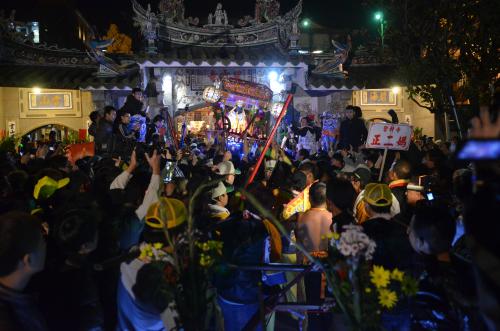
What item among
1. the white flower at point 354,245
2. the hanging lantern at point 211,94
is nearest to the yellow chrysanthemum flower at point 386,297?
the white flower at point 354,245

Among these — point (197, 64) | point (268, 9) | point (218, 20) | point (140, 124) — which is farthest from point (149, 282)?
point (218, 20)

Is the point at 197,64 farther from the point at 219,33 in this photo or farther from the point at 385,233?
the point at 385,233

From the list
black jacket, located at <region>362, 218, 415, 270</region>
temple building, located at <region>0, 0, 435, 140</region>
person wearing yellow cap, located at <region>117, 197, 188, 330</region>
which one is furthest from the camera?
temple building, located at <region>0, 0, 435, 140</region>

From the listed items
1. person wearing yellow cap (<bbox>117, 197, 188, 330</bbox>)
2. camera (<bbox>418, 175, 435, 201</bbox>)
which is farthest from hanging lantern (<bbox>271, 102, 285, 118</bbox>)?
person wearing yellow cap (<bbox>117, 197, 188, 330</bbox>)

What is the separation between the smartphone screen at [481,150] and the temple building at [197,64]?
14.9 meters

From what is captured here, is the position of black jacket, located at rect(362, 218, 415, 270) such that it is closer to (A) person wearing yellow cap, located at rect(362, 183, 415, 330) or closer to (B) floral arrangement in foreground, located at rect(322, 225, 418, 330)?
(A) person wearing yellow cap, located at rect(362, 183, 415, 330)

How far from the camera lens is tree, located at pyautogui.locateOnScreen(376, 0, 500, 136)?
10586mm

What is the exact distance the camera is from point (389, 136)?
8.56 m

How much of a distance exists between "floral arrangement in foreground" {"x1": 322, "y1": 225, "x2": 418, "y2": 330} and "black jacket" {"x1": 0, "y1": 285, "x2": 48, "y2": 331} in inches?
65.8

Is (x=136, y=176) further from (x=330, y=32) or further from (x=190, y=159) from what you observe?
(x=330, y=32)

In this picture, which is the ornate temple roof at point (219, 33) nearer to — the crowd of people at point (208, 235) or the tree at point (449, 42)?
the tree at point (449, 42)

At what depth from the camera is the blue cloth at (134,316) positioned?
3.52 m

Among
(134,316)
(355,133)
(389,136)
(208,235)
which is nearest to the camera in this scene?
(134,316)

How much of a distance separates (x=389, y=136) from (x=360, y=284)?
6.11m
